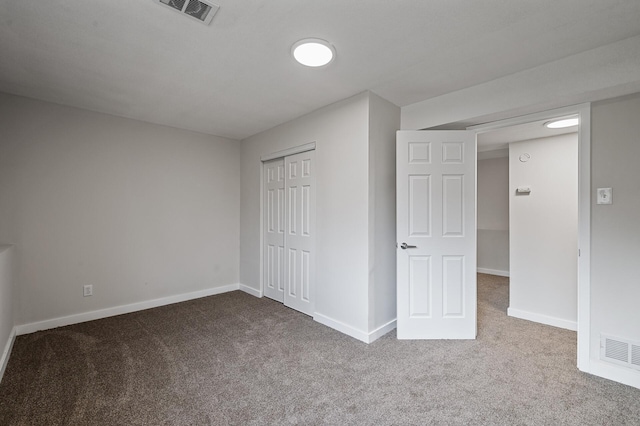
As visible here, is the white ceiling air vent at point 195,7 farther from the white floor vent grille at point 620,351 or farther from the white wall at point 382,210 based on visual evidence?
the white floor vent grille at point 620,351

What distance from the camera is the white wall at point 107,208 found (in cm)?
303

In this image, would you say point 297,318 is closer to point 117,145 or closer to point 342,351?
point 342,351

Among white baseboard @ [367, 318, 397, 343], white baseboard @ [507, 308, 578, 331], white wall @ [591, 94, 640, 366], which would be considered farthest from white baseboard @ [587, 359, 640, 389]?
white baseboard @ [367, 318, 397, 343]

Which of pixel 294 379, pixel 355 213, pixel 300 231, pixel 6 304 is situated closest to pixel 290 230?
pixel 300 231

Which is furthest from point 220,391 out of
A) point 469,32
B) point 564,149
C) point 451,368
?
point 564,149

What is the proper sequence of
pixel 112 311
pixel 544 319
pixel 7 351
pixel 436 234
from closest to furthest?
pixel 7 351
pixel 436 234
pixel 544 319
pixel 112 311

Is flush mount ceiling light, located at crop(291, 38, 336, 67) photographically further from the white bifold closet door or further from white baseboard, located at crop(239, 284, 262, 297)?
white baseboard, located at crop(239, 284, 262, 297)

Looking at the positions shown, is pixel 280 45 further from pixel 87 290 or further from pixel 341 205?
pixel 87 290

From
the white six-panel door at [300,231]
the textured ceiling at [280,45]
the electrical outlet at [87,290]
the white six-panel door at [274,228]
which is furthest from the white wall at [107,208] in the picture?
the white six-panel door at [300,231]

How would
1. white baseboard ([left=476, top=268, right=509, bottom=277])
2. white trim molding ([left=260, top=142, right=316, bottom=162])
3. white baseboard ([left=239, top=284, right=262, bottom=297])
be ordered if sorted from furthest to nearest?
white baseboard ([left=476, top=268, right=509, bottom=277]) < white baseboard ([left=239, top=284, right=262, bottom=297]) < white trim molding ([left=260, top=142, right=316, bottom=162])

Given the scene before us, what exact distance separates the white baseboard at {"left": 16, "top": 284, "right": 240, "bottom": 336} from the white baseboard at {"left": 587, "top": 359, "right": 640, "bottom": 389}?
424 cm

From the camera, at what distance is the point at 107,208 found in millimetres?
3529

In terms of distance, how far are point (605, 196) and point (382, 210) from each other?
1705 millimetres

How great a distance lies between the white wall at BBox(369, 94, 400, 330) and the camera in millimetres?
2881
